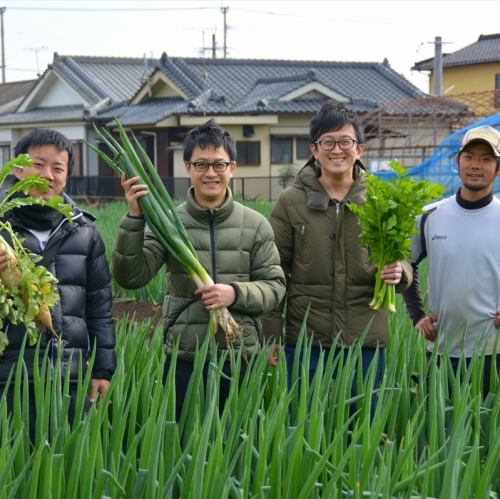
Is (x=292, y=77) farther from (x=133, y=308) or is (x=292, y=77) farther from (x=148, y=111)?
(x=133, y=308)

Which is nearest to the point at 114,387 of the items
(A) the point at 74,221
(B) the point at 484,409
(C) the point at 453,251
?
(A) the point at 74,221

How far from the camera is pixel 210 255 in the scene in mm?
3023

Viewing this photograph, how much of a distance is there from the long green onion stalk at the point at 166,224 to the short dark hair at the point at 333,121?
0.54m

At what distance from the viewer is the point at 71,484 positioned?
1965 millimetres

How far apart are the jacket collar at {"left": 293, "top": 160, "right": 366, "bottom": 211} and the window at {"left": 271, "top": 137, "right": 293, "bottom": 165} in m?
22.6

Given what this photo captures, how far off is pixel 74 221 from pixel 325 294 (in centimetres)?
83

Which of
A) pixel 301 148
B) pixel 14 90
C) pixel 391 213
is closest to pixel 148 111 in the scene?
pixel 301 148

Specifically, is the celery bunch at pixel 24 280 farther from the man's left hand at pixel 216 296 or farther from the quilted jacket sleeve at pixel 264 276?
the quilted jacket sleeve at pixel 264 276

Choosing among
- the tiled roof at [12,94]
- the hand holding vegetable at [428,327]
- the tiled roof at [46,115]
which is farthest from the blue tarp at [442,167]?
the tiled roof at [12,94]

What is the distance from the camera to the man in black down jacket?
9.12 feet

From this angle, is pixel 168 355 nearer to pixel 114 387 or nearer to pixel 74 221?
pixel 74 221

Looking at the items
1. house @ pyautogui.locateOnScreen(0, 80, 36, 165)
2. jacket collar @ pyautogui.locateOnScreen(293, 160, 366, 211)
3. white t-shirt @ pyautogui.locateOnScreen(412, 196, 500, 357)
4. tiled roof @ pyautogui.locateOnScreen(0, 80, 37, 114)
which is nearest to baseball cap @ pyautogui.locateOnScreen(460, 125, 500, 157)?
white t-shirt @ pyautogui.locateOnScreen(412, 196, 500, 357)

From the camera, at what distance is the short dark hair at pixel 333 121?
3.13 metres

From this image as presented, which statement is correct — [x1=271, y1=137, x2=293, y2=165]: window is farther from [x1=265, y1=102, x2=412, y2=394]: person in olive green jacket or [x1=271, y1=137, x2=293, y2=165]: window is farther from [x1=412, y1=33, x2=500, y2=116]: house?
[x1=265, y1=102, x2=412, y2=394]: person in olive green jacket
